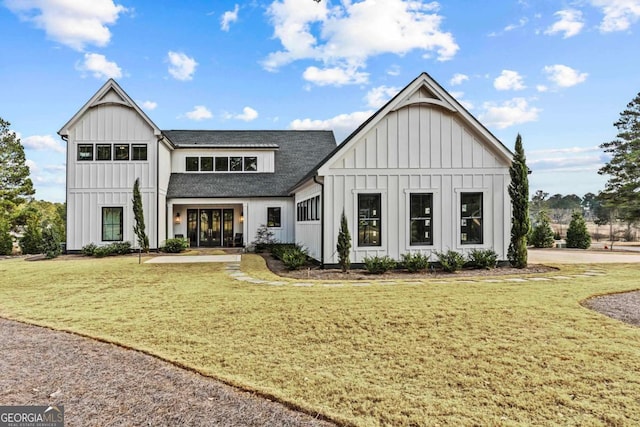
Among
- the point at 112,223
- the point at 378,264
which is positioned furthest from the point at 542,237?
the point at 112,223

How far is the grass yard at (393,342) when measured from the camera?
133 inches

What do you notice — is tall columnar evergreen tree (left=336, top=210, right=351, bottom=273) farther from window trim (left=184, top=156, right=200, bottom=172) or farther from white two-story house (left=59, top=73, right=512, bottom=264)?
window trim (left=184, top=156, right=200, bottom=172)

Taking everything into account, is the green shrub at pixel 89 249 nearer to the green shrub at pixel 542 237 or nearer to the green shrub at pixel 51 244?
the green shrub at pixel 51 244

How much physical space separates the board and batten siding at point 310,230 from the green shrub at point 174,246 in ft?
18.3

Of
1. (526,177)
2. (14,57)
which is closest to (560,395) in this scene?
(526,177)

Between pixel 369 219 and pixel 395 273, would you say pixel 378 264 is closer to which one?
pixel 395 273

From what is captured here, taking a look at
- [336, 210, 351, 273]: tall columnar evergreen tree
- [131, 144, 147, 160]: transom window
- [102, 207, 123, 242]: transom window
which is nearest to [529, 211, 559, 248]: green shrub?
[336, 210, 351, 273]: tall columnar evergreen tree

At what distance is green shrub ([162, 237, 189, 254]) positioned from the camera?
1859 cm

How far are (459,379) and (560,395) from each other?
2.83ft

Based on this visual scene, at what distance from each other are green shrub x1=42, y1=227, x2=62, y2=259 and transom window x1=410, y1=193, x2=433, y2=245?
601 inches

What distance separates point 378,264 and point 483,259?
3562 millimetres

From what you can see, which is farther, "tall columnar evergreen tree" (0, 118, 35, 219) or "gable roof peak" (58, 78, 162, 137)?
"tall columnar evergreen tree" (0, 118, 35, 219)

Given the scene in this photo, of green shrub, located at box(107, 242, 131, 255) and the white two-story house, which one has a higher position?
the white two-story house

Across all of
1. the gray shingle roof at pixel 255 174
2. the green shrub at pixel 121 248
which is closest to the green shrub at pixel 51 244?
the green shrub at pixel 121 248
